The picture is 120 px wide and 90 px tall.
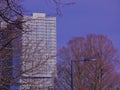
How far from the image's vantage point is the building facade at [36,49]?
1005 centimetres

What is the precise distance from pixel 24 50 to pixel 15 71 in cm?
63

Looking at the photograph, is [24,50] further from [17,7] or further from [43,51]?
[17,7]

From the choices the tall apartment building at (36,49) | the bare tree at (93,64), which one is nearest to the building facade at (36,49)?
the tall apartment building at (36,49)

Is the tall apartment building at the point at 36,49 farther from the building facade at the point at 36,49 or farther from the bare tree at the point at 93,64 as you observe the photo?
the bare tree at the point at 93,64

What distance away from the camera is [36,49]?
10.9 metres

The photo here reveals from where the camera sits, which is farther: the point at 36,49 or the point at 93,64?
the point at 93,64

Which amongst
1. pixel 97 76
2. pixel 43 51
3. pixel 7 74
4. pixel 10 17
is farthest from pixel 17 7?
pixel 97 76

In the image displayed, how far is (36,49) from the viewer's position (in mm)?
10867

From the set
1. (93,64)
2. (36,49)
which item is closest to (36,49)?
(36,49)

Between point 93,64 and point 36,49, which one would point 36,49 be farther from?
point 93,64

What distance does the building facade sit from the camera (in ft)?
33.0

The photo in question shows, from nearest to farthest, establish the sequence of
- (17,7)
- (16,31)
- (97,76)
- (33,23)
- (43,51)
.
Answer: (17,7)
(16,31)
(33,23)
(43,51)
(97,76)

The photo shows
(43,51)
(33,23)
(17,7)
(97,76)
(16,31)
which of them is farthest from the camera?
(97,76)

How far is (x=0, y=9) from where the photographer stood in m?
9.05
